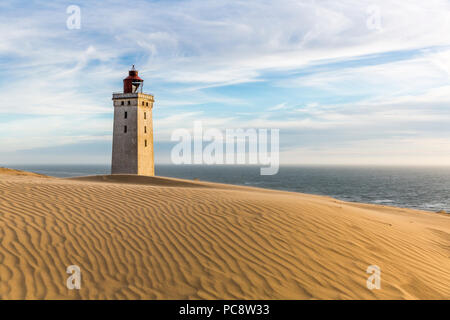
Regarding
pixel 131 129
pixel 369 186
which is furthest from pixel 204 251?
pixel 369 186

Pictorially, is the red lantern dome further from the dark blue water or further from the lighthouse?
the dark blue water

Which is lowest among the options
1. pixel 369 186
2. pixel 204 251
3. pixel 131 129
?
pixel 369 186

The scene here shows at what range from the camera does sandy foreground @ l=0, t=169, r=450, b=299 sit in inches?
225

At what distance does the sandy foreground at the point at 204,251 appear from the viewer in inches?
225

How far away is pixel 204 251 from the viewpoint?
6.82 meters

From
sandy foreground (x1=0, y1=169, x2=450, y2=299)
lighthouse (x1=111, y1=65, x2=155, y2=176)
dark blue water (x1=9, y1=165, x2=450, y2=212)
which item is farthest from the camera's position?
dark blue water (x1=9, y1=165, x2=450, y2=212)

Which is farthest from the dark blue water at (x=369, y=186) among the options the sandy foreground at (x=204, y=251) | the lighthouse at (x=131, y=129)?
the sandy foreground at (x=204, y=251)

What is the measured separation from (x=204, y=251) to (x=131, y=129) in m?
26.8

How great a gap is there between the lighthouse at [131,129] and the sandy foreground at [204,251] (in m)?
21.9

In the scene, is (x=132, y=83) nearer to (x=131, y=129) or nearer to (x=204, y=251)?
(x=131, y=129)

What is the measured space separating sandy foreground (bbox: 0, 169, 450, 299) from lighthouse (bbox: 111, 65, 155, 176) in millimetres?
21933

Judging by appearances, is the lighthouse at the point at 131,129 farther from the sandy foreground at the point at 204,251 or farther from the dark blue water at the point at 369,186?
the dark blue water at the point at 369,186

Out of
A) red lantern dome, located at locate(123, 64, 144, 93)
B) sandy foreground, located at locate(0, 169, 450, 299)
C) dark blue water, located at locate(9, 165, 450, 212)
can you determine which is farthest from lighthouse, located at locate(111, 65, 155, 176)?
dark blue water, located at locate(9, 165, 450, 212)
